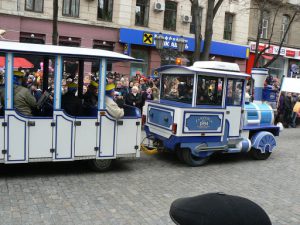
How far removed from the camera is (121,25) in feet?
76.1

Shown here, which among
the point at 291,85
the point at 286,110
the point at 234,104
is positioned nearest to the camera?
the point at 234,104

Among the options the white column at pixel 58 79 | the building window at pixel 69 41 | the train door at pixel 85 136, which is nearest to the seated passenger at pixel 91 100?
the train door at pixel 85 136

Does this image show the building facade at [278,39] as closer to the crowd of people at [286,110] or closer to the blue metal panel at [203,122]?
the crowd of people at [286,110]

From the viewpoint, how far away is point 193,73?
8695 millimetres

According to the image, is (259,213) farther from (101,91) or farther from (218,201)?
(101,91)

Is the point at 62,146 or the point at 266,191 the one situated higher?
the point at 62,146

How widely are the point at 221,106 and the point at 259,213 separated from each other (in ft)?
25.0

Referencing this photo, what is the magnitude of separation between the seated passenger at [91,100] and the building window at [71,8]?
14.4 metres

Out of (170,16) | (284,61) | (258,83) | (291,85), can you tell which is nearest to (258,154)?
(258,83)

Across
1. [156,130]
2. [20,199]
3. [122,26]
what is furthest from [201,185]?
[122,26]

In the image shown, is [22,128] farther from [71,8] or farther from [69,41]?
[71,8]

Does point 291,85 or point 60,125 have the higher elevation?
point 291,85

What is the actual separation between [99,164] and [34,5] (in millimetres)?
15146

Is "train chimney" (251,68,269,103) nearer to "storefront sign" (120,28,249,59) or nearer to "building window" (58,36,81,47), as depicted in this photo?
"storefront sign" (120,28,249,59)
